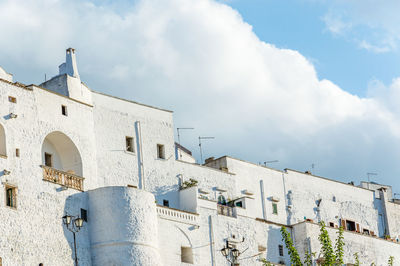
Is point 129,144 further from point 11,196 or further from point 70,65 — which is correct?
point 11,196

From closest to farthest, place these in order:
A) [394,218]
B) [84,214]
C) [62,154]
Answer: [84,214] → [62,154] → [394,218]

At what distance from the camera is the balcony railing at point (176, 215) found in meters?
50.3

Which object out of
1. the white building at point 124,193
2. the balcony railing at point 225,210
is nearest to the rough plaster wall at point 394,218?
the white building at point 124,193

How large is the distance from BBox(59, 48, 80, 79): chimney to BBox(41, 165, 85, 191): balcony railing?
664cm

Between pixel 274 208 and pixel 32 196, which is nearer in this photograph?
pixel 32 196

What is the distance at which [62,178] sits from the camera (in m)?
46.6

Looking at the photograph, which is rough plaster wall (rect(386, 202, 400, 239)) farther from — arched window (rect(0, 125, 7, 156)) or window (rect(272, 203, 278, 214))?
arched window (rect(0, 125, 7, 156))

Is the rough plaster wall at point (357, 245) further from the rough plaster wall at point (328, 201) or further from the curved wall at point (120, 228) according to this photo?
the curved wall at point (120, 228)

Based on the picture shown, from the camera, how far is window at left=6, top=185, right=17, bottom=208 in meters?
43.4

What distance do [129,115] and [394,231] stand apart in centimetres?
2688

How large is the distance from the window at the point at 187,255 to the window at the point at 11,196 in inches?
444

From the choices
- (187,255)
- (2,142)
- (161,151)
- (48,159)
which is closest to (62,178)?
(48,159)

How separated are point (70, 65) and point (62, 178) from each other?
7.73 metres

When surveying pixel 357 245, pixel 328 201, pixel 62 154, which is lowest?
pixel 357 245
